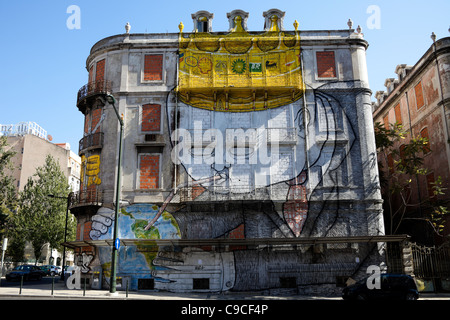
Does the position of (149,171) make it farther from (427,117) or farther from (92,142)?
(427,117)

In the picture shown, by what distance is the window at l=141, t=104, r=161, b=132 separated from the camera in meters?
25.8

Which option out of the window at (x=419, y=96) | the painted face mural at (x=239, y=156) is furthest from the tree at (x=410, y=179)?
the painted face mural at (x=239, y=156)

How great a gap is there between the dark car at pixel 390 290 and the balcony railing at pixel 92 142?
17.7m

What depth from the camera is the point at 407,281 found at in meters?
17.5

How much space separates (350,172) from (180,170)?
10.6 meters

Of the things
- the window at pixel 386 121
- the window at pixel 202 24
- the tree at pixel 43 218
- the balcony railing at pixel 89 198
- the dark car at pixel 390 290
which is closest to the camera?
the dark car at pixel 390 290

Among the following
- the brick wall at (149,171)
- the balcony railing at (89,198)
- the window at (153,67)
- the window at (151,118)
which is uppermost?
the window at (153,67)

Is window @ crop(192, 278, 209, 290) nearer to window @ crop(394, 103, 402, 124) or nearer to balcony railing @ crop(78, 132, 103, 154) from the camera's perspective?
balcony railing @ crop(78, 132, 103, 154)

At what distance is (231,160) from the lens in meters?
25.1

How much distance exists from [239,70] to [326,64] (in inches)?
233

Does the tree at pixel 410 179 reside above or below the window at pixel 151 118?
below

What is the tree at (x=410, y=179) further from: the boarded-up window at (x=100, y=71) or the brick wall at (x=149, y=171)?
the boarded-up window at (x=100, y=71)

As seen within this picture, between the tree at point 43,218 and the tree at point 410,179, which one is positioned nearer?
the tree at point 410,179

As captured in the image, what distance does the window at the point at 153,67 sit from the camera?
26.7m
